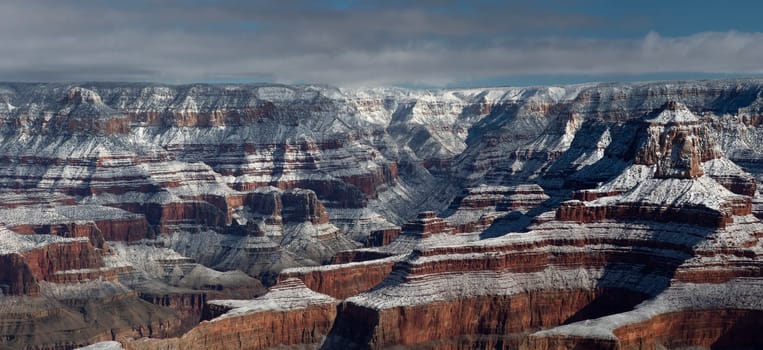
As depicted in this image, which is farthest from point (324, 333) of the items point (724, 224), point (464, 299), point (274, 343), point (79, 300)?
point (79, 300)

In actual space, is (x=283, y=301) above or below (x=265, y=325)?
above

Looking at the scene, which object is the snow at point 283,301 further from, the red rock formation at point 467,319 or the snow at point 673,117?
the snow at point 673,117

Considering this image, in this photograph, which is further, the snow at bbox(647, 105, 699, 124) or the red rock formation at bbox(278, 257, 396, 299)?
the snow at bbox(647, 105, 699, 124)

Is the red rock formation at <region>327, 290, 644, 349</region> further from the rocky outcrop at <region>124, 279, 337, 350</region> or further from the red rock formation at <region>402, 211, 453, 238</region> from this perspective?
the red rock formation at <region>402, 211, 453, 238</region>

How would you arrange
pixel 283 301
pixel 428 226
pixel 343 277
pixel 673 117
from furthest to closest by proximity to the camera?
pixel 428 226
pixel 673 117
pixel 343 277
pixel 283 301

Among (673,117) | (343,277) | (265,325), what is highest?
(673,117)

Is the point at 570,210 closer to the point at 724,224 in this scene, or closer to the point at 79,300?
the point at 724,224

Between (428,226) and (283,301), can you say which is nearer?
(283,301)

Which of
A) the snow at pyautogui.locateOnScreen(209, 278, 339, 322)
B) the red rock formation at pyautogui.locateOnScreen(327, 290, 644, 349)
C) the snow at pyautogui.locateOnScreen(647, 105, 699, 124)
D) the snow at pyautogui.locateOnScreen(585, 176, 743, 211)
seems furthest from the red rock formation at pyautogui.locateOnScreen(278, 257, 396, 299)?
the snow at pyautogui.locateOnScreen(647, 105, 699, 124)

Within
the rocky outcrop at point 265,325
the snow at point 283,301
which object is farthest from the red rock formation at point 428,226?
the rocky outcrop at point 265,325

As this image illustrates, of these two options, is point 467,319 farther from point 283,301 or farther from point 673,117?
point 673,117

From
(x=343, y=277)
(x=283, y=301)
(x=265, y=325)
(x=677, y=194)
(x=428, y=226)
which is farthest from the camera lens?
(x=428, y=226)

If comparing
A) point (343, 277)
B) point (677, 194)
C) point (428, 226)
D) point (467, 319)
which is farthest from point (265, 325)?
point (428, 226)
